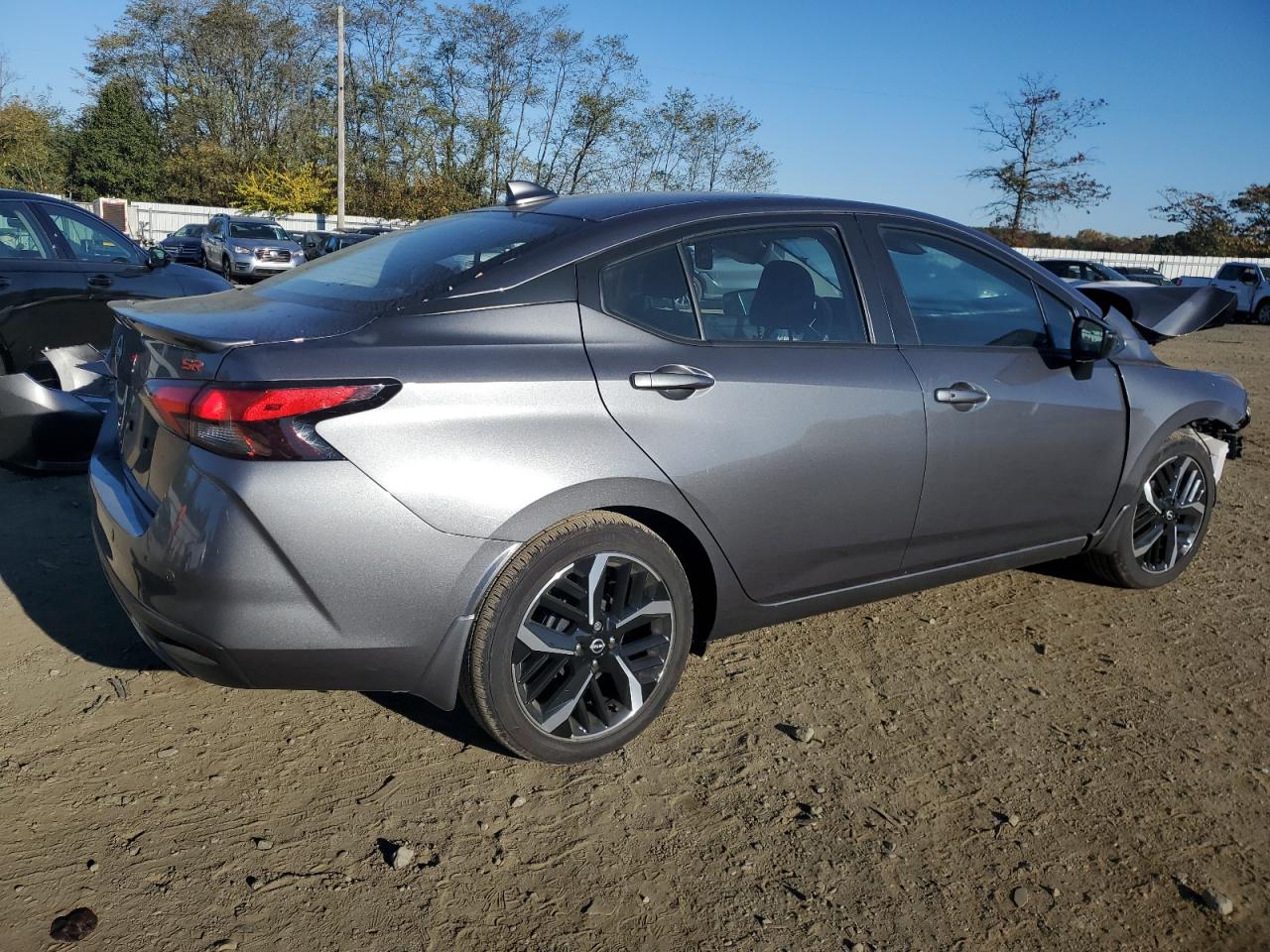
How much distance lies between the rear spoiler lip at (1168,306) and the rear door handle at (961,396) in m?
1.50

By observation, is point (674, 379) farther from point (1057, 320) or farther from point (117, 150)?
point (117, 150)

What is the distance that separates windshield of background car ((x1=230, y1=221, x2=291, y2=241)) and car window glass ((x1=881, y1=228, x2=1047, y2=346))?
24892 mm

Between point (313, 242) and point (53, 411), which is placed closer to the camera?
point (53, 411)

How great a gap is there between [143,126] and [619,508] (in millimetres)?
56327

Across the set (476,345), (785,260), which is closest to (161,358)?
(476,345)

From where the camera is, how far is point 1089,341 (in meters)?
3.62

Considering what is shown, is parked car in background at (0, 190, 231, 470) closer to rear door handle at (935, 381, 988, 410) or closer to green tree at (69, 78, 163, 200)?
rear door handle at (935, 381, 988, 410)

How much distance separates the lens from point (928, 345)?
3387mm

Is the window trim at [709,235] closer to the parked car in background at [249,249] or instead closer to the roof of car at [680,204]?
the roof of car at [680,204]

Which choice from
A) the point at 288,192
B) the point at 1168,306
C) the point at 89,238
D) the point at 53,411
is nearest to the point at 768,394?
the point at 1168,306

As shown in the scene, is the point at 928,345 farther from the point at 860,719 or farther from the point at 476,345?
the point at 476,345

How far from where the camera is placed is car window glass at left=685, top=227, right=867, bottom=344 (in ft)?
9.95

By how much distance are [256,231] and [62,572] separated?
24.1 metres

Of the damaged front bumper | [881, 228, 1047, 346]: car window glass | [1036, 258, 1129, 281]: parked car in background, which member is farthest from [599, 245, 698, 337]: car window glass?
[1036, 258, 1129, 281]: parked car in background
